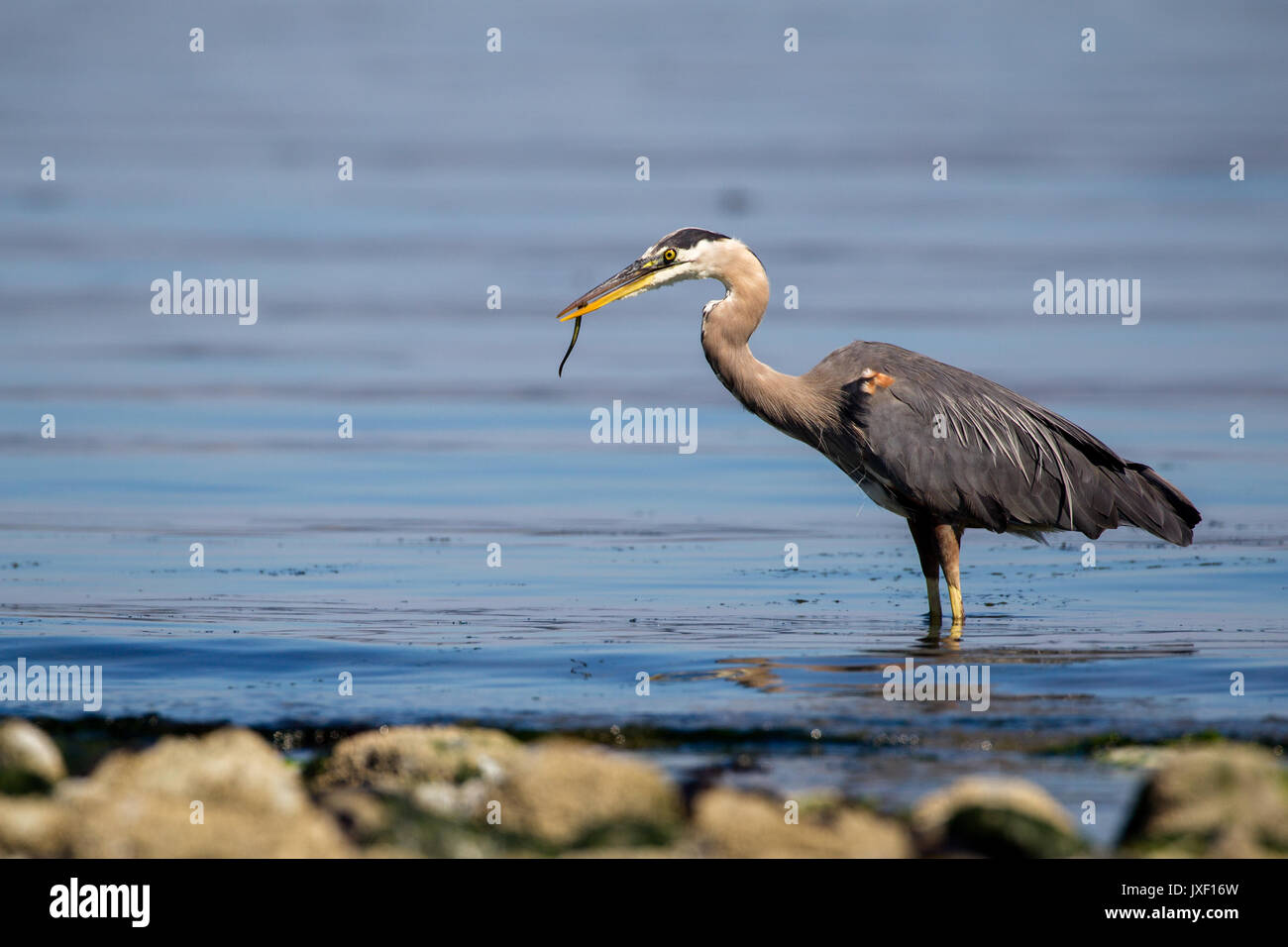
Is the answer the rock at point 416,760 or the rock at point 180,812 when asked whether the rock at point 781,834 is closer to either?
the rock at point 416,760

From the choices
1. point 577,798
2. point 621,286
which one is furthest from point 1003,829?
point 621,286

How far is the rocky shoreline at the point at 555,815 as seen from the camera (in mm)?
5801

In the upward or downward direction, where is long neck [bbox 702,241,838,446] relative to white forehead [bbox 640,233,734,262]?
downward

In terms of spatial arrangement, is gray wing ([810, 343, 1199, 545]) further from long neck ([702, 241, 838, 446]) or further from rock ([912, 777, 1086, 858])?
rock ([912, 777, 1086, 858])

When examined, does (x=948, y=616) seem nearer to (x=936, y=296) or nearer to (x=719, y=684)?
(x=719, y=684)

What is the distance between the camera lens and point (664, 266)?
11148mm

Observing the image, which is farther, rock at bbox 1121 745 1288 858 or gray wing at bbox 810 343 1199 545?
gray wing at bbox 810 343 1199 545

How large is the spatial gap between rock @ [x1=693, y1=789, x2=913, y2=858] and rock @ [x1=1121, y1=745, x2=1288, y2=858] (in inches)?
34.7

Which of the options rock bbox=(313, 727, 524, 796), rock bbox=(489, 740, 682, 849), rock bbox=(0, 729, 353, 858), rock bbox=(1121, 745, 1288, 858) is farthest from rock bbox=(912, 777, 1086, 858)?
rock bbox=(0, 729, 353, 858)

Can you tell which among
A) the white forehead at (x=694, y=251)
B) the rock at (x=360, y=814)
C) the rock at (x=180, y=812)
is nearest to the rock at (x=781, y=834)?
the rock at (x=360, y=814)

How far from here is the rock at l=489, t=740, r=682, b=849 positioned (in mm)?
6199
